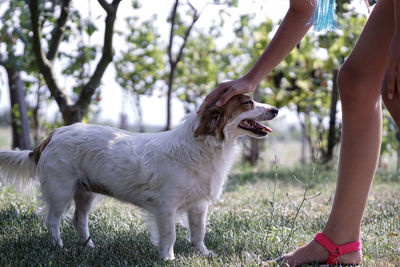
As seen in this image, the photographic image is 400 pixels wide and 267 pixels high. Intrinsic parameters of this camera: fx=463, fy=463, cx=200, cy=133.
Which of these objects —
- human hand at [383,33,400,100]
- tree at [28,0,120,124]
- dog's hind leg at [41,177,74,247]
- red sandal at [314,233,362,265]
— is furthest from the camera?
tree at [28,0,120,124]

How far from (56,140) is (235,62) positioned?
6943 mm

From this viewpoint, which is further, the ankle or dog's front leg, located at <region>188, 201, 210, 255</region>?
dog's front leg, located at <region>188, 201, 210, 255</region>

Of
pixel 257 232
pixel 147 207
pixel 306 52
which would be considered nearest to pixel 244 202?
pixel 257 232

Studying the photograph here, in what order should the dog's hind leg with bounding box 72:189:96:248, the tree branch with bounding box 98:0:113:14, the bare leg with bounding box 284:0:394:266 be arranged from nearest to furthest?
the bare leg with bounding box 284:0:394:266, the dog's hind leg with bounding box 72:189:96:248, the tree branch with bounding box 98:0:113:14

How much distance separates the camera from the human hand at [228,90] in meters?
2.78

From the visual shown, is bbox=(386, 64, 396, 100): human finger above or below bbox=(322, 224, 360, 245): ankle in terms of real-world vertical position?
above

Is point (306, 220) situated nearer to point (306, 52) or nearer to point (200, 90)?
point (306, 52)

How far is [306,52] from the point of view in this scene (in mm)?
8328

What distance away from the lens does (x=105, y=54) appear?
5090 millimetres

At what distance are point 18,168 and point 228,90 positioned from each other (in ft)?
6.33

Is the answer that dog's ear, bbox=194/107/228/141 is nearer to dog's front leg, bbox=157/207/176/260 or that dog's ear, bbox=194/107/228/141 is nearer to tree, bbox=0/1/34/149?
dog's front leg, bbox=157/207/176/260

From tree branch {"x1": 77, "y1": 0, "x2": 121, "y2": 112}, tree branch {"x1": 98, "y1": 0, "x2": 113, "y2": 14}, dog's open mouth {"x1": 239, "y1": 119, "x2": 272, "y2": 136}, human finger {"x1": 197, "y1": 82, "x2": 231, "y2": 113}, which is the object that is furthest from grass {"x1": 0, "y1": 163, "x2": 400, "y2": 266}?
tree branch {"x1": 98, "y1": 0, "x2": 113, "y2": 14}

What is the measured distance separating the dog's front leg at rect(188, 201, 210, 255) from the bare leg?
2.72 ft

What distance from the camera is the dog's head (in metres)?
3.06
